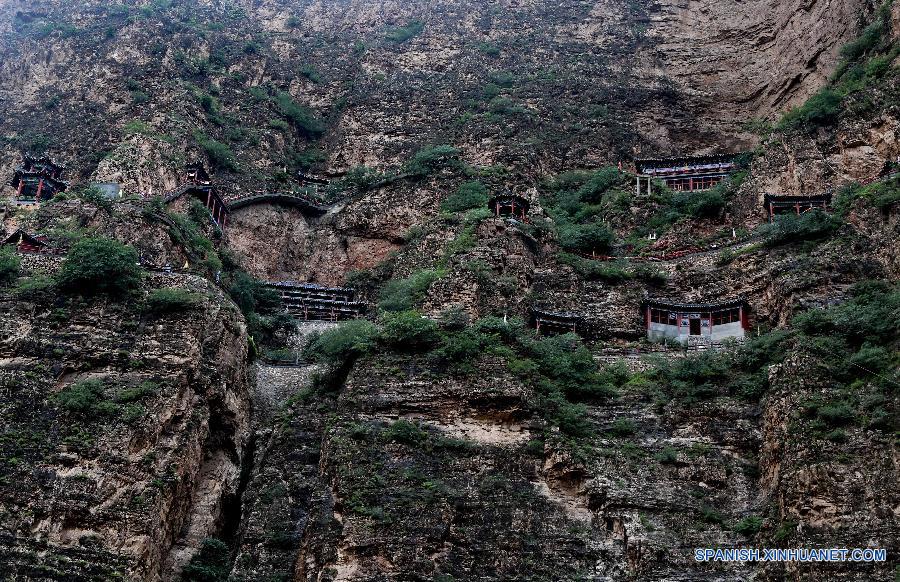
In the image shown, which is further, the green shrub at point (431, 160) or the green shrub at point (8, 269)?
the green shrub at point (431, 160)

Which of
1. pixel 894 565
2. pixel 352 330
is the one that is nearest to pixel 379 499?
pixel 352 330

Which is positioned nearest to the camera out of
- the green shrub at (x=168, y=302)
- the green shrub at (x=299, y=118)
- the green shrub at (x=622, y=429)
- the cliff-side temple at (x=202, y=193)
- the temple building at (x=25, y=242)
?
the green shrub at (x=622, y=429)

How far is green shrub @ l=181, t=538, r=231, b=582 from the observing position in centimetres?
3238

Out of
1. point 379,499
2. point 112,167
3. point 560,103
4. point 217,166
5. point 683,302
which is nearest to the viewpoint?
point 379,499

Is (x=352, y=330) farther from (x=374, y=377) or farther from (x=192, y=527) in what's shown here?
(x=192, y=527)

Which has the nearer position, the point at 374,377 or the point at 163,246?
the point at 374,377

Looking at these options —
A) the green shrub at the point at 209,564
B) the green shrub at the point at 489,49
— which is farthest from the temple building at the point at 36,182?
the green shrub at the point at 489,49

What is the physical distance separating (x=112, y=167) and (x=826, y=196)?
117ft

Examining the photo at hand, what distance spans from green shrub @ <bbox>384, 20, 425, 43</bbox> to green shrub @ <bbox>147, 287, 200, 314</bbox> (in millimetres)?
42842

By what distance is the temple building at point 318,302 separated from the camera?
48906 mm

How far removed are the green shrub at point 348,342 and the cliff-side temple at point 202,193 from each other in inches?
598

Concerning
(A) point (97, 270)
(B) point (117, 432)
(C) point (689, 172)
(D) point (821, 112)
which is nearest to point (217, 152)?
(A) point (97, 270)

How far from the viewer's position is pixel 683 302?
42.7 metres

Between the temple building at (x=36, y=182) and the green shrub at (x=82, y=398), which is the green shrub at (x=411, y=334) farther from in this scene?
the temple building at (x=36, y=182)
